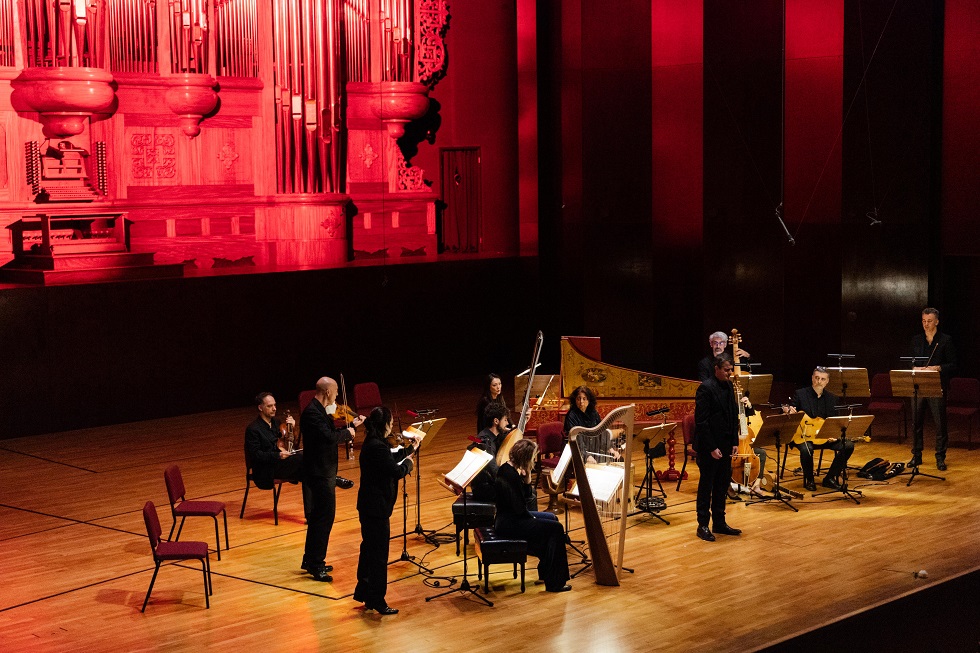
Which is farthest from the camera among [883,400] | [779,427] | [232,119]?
[232,119]

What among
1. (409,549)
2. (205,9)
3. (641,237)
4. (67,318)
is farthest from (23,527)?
(641,237)

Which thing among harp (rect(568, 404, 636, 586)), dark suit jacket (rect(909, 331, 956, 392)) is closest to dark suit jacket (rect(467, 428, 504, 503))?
harp (rect(568, 404, 636, 586))

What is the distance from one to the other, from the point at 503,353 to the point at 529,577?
788 cm

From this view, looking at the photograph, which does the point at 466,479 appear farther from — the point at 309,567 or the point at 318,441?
the point at 309,567

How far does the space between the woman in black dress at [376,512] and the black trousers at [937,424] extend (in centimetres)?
482

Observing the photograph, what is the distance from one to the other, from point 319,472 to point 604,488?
64.5 inches

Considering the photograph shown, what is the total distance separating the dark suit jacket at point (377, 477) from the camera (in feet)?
22.4

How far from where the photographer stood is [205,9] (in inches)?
501

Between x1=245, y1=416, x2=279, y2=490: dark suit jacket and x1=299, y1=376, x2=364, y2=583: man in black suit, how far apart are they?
1.13 metres

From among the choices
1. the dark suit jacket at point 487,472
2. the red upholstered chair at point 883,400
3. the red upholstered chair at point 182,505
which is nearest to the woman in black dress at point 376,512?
the dark suit jacket at point 487,472

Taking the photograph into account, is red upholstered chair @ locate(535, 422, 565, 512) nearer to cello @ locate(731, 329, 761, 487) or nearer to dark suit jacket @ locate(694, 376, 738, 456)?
dark suit jacket @ locate(694, 376, 738, 456)

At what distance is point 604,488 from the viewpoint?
7262 millimetres

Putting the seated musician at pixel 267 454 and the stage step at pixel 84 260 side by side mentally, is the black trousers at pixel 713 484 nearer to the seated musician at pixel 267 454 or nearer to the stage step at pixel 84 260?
the seated musician at pixel 267 454

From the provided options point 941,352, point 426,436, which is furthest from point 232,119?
point 941,352
